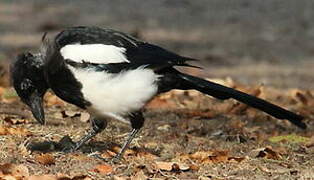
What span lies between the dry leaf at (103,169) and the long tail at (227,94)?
0.79m

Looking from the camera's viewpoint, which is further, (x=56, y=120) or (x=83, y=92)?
(x=56, y=120)

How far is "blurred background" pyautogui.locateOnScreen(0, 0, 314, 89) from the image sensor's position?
439 inches

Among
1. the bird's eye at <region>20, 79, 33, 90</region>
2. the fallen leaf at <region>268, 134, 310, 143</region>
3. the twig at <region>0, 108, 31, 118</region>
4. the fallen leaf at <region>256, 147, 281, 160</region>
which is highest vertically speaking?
the bird's eye at <region>20, 79, 33, 90</region>

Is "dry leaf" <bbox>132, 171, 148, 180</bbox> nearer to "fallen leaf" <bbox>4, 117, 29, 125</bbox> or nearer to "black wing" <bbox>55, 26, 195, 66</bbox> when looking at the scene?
"black wing" <bbox>55, 26, 195, 66</bbox>

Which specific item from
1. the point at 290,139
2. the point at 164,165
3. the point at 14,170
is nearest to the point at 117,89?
the point at 164,165

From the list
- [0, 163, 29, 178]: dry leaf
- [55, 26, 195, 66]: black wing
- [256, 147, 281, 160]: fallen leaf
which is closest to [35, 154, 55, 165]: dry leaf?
[0, 163, 29, 178]: dry leaf

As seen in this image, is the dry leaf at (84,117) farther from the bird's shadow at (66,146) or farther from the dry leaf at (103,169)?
the dry leaf at (103,169)

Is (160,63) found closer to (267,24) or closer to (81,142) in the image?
(81,142)

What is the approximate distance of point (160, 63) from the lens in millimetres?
5590

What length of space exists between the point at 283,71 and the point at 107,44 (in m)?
5.81

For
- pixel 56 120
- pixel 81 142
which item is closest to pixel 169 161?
pixel 81 142

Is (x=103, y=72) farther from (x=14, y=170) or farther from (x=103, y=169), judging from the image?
(x=14, y=170)

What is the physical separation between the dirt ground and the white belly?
35 cm

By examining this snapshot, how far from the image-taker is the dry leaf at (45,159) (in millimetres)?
5424
